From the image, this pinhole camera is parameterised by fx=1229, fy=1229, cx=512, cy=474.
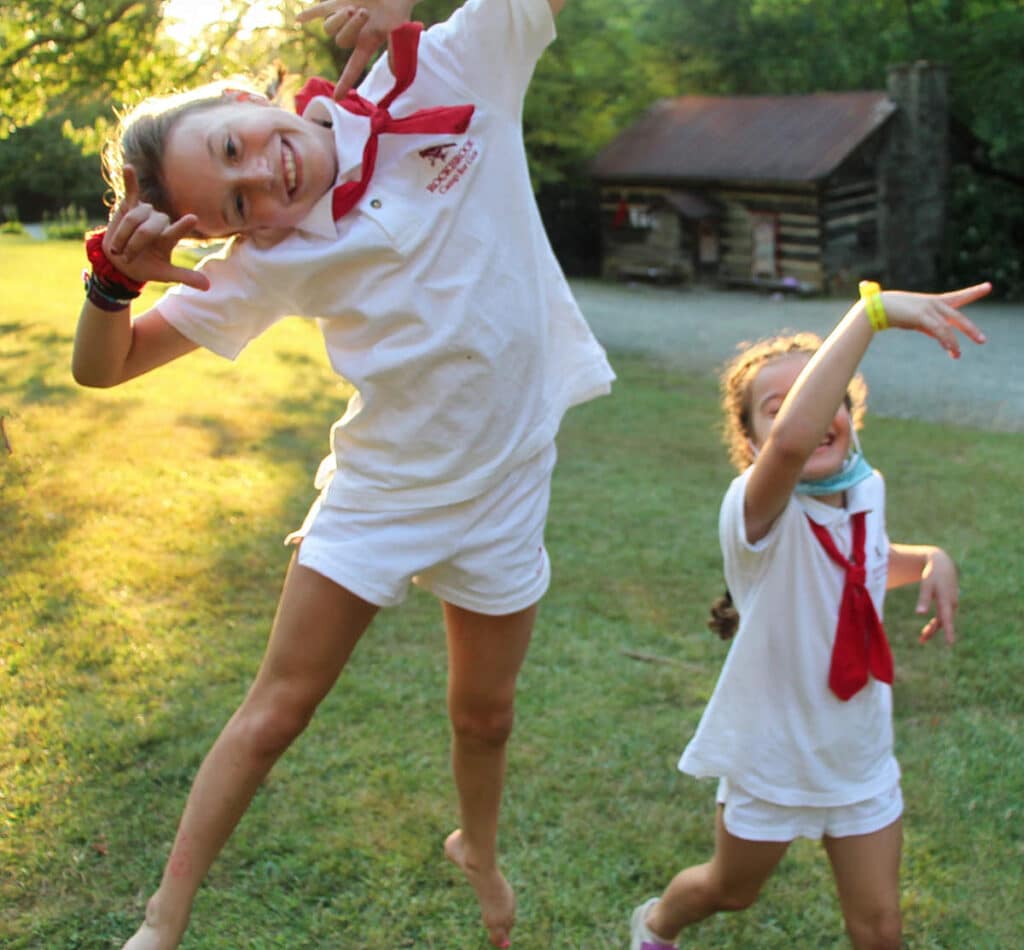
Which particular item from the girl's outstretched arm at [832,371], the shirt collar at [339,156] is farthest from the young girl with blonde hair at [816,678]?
the shirt collar at [339,156]

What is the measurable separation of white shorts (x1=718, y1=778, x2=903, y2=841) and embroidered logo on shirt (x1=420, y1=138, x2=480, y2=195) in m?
1.24

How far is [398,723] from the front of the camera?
3.75m

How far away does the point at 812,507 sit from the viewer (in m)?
2.30

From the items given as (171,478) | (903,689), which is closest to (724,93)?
(171,478)

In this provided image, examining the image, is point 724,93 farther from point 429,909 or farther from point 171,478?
point 429,909

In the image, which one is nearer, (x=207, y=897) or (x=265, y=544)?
(x=207, y=897)

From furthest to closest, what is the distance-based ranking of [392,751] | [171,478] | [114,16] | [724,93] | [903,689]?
1. [724,93]
2. [114,16]
3. [171,478]
4. [903,689]
5. [392,751]

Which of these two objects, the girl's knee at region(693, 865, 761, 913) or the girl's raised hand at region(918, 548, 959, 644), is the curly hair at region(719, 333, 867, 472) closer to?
the girl's raised hand at region(918, 548, 959, 644)

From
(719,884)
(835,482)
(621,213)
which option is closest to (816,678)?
(835,482)

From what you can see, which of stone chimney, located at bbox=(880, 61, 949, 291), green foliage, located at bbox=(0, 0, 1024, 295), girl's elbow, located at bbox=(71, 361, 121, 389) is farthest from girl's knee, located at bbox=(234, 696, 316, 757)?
stone chimney, located at bbox=(880, 61, 949, 291)

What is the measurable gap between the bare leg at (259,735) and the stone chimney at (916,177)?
56.6 feet

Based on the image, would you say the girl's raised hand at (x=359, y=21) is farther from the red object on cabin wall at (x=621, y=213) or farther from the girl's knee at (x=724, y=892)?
the red object on cabin wall at (x=621, y=213)

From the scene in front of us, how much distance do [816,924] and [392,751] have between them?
1.29m

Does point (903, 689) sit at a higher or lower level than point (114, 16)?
lower
